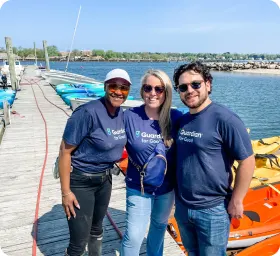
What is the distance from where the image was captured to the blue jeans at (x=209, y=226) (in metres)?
2.25

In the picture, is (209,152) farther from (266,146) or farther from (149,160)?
(266,146)

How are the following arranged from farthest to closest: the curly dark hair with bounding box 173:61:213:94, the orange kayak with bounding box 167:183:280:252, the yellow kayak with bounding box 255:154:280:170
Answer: the yellow kayak with bounding box 255:154:280:170
the orange kayak with bounding box 167:183:280:252
the curly dark hair with bounding box 173:61:213:94

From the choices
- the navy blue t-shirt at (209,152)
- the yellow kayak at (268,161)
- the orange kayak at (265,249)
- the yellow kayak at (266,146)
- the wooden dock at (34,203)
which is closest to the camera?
the navy blue t-shirt at (209,152)

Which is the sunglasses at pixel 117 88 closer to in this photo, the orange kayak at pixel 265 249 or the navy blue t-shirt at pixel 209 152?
the navy blue t-shirt at pixel 209 152

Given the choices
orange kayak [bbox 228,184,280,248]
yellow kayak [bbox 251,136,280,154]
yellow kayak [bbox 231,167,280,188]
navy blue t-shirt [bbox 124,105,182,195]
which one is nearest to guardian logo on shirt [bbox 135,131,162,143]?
navy blue t-shirt [bbox 124,105,182,195]

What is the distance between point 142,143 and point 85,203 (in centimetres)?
75

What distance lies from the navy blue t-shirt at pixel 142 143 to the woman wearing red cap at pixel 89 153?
82mm

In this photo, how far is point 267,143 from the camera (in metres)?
7.72

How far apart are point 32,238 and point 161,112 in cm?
244

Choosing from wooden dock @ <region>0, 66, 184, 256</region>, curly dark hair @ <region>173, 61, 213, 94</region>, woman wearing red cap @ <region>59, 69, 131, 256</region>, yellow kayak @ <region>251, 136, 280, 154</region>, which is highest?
curly dark hair @ <region>173, 61, 213, 94</region>

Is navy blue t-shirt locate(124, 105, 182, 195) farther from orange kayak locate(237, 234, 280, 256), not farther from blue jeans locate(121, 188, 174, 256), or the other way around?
orange kayak locate(237, 234, 280, 256)

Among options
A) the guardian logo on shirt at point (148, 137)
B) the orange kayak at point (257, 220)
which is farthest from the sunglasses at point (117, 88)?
the orange kayak at point (257, 220)

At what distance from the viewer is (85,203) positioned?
8.08 ft

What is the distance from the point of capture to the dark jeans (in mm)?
2426
